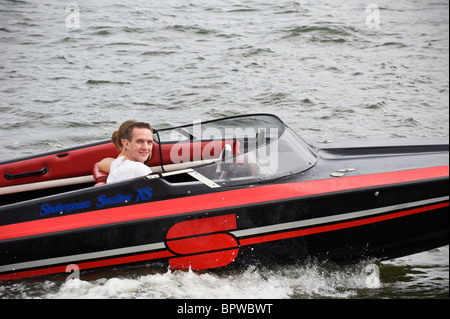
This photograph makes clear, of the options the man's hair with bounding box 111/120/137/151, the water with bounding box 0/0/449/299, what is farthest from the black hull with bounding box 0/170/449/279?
the man's hair with bounding box 111/120/137/151

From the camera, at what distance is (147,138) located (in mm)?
4578

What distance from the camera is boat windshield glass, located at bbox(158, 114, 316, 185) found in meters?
4.58

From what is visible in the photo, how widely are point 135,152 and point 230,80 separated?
6191mm

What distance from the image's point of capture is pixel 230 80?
10547 millimetres

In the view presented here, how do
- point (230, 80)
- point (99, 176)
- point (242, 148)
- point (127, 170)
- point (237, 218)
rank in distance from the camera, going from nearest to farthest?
point (237, 218) < point (127, 170) < point (99, 176) < point (242, 148) < point (230, 80)

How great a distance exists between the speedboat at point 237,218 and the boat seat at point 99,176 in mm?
112

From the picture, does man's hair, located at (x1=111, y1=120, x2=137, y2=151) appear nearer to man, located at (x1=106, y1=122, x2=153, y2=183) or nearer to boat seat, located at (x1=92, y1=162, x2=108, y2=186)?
man, located at (x1=106, y1=122, x2=153, y2=183)

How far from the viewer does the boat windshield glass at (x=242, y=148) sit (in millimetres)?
4582

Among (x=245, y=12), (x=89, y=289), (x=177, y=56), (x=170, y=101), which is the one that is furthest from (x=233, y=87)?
(x=89, y=289)

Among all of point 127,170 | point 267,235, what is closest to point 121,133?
point 127,170

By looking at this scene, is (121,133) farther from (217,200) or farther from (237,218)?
(237,218)

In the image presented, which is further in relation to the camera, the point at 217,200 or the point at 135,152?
the point at 135,152

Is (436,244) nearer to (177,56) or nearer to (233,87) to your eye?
(233,87)

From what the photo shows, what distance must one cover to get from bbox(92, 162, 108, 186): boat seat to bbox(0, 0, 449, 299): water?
79cm
